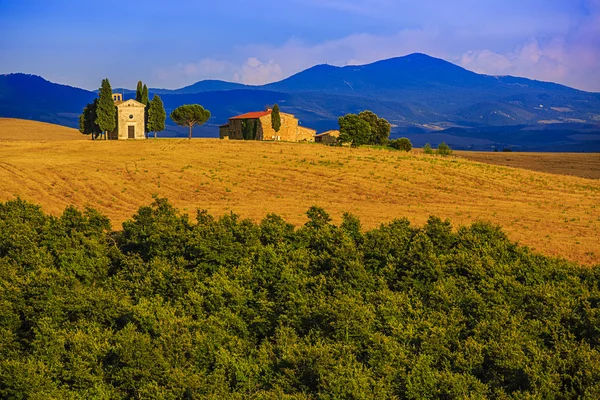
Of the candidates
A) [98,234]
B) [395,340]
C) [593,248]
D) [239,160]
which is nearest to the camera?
[395,340]

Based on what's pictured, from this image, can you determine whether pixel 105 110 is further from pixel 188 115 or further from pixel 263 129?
pixel 263 129

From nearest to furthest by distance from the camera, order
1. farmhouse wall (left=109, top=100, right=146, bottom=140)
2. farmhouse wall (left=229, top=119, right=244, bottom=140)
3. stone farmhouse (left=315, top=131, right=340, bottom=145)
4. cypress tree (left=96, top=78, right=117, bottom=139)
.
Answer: cypress tree (left=96, top=78, right=117, bottom=139)
farmhouse wall (left=109, top=100, right=146, bottom=140)
farmhouse wall (left=229, top=119, right=244, bottom=140)
stone farmhouse (left=315, top=131, right=340, bottom=145)

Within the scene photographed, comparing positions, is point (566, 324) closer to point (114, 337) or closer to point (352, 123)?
point (114, 337)

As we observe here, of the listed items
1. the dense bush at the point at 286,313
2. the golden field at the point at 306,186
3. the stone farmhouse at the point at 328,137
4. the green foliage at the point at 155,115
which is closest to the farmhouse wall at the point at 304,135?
the stone farmhouse at the point at 328,137

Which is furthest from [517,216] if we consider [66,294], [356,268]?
[66,294]

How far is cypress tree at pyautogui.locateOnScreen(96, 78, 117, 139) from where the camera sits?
8756 cm

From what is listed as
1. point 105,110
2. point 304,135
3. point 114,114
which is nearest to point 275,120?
point 304,135

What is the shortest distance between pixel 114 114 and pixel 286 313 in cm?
7217

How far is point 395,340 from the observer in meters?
21.7

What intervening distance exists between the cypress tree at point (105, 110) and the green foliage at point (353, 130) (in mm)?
31750

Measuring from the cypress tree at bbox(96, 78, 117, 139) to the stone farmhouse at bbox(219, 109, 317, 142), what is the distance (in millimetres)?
23442

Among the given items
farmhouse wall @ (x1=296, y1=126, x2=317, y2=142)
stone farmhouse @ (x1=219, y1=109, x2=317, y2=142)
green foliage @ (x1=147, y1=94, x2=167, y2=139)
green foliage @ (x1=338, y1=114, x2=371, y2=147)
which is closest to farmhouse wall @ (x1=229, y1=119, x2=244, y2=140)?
stone farmhouse @ (x1=219, y1=109, x2=317, y2=142)

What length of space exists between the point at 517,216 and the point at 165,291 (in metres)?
30.6

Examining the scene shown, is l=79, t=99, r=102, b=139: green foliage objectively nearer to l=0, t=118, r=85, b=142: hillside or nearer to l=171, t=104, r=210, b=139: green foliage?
l=171, t=104, r=210, b=139: green foliage
